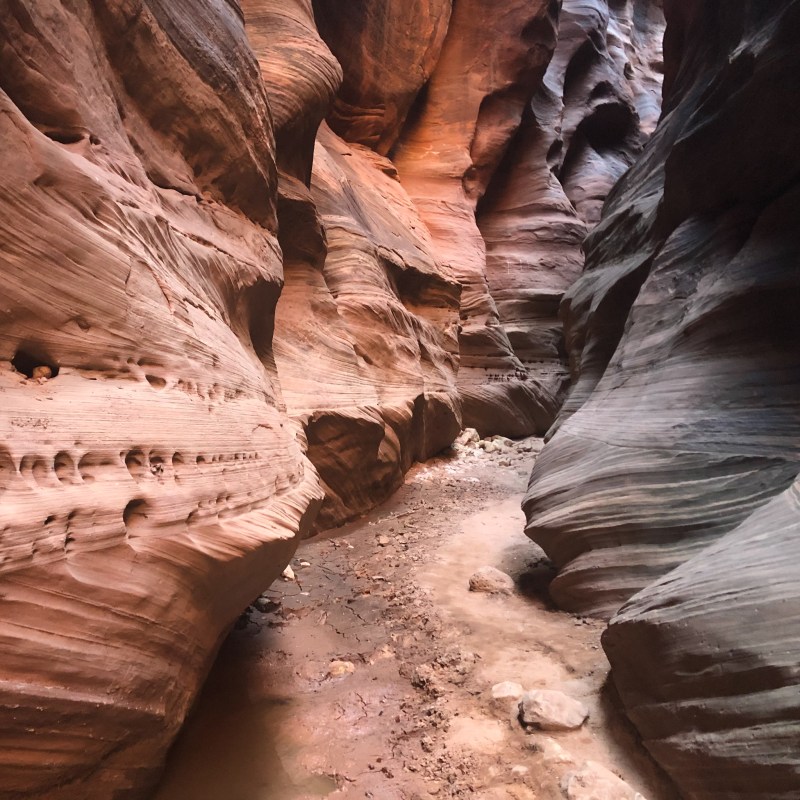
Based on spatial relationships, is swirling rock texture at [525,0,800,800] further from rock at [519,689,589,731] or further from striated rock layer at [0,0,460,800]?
striated rock layer at [0,0,460,800]

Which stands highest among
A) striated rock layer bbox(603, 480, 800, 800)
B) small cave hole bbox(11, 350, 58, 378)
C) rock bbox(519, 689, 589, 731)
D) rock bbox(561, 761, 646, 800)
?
small cave hole bbox(11, 350, 58, 378)

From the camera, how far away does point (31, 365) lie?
2.01 metres

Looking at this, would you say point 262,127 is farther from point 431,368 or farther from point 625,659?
point 431,368

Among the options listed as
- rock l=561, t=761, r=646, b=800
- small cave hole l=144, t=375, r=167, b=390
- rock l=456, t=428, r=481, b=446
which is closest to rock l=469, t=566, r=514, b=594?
rock l=561, t=761, r=646, b=800

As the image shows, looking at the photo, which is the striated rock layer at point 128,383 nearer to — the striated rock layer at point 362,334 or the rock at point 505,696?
the striated rock layer at point 362,334

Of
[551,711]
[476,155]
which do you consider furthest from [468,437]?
[551,711]

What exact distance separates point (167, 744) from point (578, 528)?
9.10ft

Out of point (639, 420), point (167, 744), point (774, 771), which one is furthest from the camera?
point (639, 420)

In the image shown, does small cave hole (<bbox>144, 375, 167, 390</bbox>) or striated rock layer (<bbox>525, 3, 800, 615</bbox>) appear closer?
small cave hole (<bbox>144, 375, 167, 390</bbox>)

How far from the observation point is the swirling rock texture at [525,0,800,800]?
2.17 meters

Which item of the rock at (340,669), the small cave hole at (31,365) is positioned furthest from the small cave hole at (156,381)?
the rock at (340,669)

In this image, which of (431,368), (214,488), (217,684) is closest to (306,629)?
(217,684)

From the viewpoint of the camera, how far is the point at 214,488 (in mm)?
2215

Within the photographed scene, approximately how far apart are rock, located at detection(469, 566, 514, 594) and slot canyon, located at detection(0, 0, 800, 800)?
16 cm
